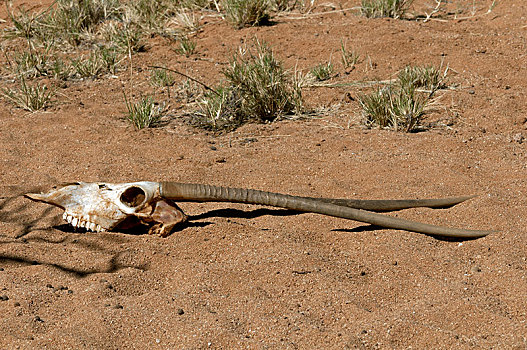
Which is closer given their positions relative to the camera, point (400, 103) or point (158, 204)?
point (158, 204)

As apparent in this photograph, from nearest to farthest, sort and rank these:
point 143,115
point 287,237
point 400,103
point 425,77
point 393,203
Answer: point 287,237
point 393,203
point 400,103
point 143,115
point 425,77

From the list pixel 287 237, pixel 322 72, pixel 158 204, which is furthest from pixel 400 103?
pixel 158 204

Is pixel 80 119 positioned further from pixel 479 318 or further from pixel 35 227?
pixel 479 318

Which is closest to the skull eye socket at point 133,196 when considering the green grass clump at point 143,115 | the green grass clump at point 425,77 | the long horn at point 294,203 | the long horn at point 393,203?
the long horn at point 294,203

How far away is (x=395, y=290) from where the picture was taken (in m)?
2.72

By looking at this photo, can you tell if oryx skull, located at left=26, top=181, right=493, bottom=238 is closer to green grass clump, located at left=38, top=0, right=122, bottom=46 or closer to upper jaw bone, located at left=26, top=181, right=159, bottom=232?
upper jaw bone, located at left=26, top=181, right=159, bottom=232

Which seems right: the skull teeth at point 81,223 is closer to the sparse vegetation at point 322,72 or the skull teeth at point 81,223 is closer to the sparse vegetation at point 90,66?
the sparse vegetation at point 322,72

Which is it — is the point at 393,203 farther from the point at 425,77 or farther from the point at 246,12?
the point at 246,12

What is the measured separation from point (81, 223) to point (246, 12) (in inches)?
149

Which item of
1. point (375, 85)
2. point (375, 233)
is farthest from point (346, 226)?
point (375, 85)

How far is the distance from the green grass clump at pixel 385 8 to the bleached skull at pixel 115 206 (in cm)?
421

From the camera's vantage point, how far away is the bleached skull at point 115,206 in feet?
10.4

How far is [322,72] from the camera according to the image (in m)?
5.42

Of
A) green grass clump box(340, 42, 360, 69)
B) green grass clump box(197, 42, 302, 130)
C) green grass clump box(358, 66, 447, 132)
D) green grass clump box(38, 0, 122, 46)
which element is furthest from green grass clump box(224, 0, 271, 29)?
green grass clump box(358, 66, 447, 132)
